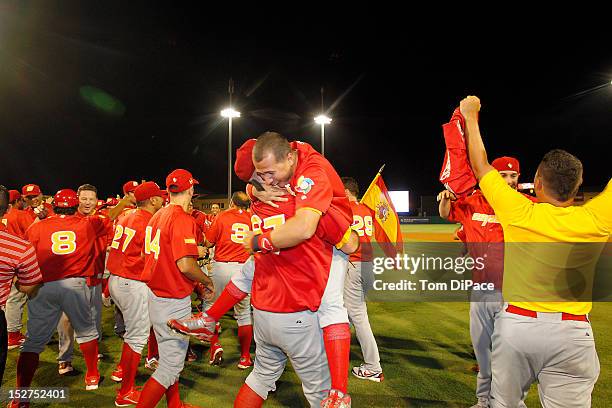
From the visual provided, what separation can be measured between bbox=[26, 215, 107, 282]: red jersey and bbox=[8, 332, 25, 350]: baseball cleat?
9.89 ft

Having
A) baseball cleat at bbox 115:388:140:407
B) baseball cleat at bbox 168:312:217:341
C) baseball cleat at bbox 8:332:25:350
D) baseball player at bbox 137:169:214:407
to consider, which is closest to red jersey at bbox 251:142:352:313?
baseball cleat at bbox 168:312:217:341

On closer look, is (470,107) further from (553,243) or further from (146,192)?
(146,192)

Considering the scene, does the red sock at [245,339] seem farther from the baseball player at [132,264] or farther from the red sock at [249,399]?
the red sock at [249,399]

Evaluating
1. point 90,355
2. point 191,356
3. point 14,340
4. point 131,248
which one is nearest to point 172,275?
point 131,248

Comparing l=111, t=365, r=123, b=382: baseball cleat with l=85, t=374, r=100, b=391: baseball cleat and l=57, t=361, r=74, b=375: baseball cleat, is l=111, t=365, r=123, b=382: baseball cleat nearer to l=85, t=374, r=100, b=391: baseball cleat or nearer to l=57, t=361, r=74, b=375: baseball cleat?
l=85, t=374, r=100, b=391: baseball cleat

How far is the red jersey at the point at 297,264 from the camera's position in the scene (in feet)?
9.46

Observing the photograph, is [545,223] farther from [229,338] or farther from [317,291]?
[229,338]

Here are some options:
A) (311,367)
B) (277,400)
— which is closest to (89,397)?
(277,400)

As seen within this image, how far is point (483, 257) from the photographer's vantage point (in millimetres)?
5016

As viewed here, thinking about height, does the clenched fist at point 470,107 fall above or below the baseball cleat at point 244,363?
above

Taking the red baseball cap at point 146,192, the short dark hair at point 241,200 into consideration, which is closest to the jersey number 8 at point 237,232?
the short dark hair at point 241,200

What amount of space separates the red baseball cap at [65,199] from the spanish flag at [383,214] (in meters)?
4.36

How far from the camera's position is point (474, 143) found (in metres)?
2.87

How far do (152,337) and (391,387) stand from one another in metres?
3.86
